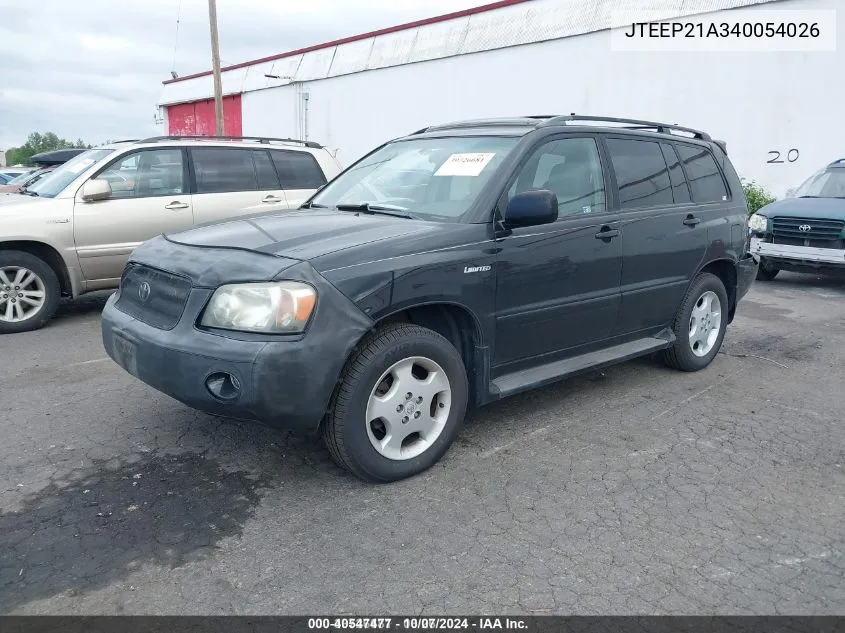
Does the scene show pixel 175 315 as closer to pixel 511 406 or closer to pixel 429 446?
pixel 429 446

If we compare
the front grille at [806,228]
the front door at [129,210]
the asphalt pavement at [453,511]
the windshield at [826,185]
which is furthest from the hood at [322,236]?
the windshield at [826,185]

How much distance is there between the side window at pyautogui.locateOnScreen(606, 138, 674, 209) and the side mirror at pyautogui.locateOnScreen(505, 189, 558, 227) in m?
1.09

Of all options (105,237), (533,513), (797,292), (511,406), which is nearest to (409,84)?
(797,292)

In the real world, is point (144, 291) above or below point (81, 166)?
below

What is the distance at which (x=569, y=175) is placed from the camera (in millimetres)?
4551

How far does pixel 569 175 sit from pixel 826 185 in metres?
7.85

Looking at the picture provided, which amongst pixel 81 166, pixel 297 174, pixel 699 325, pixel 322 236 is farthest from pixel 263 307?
pixel 297 174

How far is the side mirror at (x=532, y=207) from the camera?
3.86 meters

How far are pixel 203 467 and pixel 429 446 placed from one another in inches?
46.5

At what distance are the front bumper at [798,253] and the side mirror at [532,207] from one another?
6.43 m

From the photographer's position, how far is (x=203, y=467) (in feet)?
12.6

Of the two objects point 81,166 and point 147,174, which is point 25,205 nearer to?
point 81,166

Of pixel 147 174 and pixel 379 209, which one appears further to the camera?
pixel 147 174

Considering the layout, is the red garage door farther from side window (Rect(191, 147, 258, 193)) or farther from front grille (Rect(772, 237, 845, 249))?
front grille (Rect(772, 237, 845, 249))
